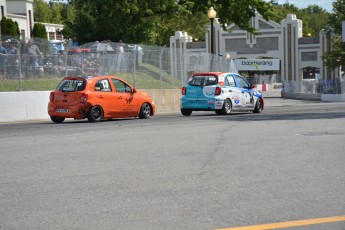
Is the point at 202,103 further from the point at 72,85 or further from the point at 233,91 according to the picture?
the point at 72,85

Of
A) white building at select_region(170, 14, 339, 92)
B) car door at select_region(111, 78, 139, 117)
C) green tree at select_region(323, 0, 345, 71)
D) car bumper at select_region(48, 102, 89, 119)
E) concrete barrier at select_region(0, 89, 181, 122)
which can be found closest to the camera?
car bumper at select_region(48, 102, 89, 119)

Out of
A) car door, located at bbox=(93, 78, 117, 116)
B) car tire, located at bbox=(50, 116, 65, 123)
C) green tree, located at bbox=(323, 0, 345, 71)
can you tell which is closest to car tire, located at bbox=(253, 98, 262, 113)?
car door, located at bbox=(93, 78, 117, 116)

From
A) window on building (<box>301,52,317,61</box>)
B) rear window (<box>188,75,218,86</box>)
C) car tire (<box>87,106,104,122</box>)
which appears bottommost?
car tire (<box>87,106,104,122</box>)

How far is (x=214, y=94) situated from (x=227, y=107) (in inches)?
28.9

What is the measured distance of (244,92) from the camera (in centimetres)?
2495

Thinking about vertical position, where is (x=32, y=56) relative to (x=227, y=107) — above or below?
above

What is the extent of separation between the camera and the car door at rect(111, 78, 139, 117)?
21.7m

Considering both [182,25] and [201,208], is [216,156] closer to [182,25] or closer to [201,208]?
[201,208]

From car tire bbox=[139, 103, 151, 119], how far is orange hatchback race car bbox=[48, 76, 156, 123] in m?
0.56

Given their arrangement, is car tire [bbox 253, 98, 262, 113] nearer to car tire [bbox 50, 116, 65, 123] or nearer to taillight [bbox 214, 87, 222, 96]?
taillight [bbox 214, 87, 222, 96]

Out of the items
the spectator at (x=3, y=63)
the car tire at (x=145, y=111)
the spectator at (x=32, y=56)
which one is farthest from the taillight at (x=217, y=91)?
the spectator at (x=3, y=63)

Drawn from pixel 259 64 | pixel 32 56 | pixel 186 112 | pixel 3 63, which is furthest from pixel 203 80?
pixel 259 64

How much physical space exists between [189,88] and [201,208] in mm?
17223

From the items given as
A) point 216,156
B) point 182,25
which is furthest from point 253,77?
point 216,156
